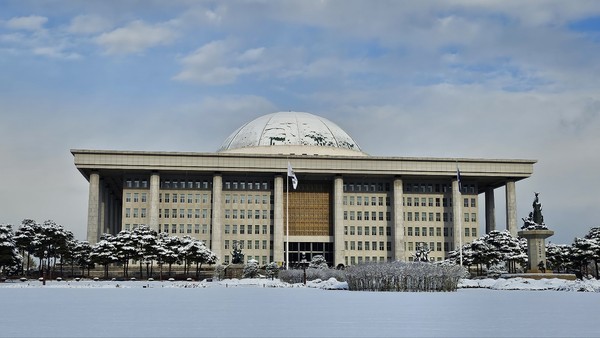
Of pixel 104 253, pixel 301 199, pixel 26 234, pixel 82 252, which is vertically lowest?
pixel 104 253

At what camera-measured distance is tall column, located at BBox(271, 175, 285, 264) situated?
365ft

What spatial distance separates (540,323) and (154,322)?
10.1 m

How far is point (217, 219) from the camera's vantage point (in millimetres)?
111188

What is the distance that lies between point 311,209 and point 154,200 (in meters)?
26.2

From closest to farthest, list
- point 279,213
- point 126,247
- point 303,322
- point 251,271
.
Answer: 1. point 303,322
2. point 251,271
3. point 126,247
4. point 279,213

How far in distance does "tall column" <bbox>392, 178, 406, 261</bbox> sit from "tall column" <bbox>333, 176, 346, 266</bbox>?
28.9ft

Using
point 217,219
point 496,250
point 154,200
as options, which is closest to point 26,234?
point 154,200

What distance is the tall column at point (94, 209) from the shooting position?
10629 centimetres

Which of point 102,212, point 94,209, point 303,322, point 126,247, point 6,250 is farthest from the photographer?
point 102,212

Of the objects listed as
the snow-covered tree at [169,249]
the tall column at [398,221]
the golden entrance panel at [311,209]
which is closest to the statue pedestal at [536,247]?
the snow-covered tree at [169,249]

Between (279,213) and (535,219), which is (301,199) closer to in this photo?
(279,213)

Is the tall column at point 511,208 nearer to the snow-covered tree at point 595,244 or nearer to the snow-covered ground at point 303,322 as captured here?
the snow-covered tree at point 595,244

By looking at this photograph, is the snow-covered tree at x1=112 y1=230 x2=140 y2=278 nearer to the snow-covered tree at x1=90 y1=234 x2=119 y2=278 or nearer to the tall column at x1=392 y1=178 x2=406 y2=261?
the snow-covered tree at x1=90 y1=234 x2=119 y2=278

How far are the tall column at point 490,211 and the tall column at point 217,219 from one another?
46.4m
